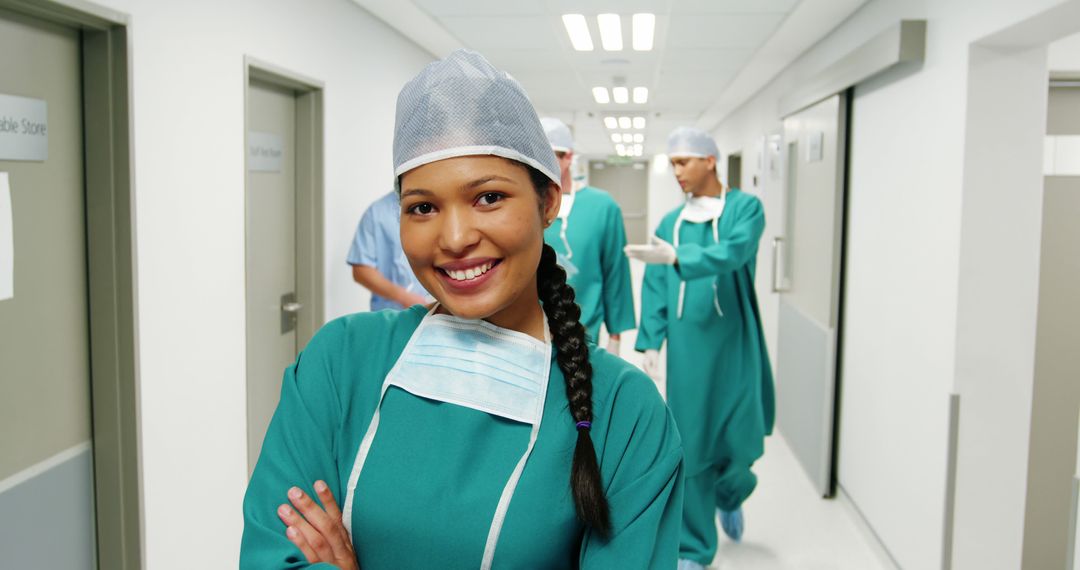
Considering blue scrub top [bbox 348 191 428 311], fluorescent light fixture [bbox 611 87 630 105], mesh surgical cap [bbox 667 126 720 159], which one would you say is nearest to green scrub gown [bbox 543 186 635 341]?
mesh surgical cap [bbox 667 126 720 159]

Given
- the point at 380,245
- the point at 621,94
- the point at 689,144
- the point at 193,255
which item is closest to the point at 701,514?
the point at 689,144

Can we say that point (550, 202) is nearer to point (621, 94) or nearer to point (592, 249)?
point (592, 249)

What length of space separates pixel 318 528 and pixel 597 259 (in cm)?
218

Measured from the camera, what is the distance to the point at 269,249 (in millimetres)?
3346

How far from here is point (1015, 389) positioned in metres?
2.68

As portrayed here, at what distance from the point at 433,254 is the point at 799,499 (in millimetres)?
3509

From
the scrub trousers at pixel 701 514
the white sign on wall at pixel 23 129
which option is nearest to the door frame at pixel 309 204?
the white sign on wall at pixel 23 129

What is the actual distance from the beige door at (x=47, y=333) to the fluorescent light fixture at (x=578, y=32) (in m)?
2.47

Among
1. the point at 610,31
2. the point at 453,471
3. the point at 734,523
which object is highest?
the point at 610,31

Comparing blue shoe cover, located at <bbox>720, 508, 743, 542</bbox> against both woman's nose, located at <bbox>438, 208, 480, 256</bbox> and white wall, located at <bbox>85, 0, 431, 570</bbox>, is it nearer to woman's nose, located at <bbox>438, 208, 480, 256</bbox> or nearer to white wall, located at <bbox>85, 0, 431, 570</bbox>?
white wall, located at <bbox>85, 0, 431, 570</bbox>

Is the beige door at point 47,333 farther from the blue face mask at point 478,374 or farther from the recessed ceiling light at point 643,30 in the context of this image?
the recessed ceiling light at point 643,30

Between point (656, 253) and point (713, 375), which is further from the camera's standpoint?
point (713, 375)

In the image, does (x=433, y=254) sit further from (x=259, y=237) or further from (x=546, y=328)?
(x=259, y=237)

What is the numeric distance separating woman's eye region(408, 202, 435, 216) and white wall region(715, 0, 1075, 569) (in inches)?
71.6
